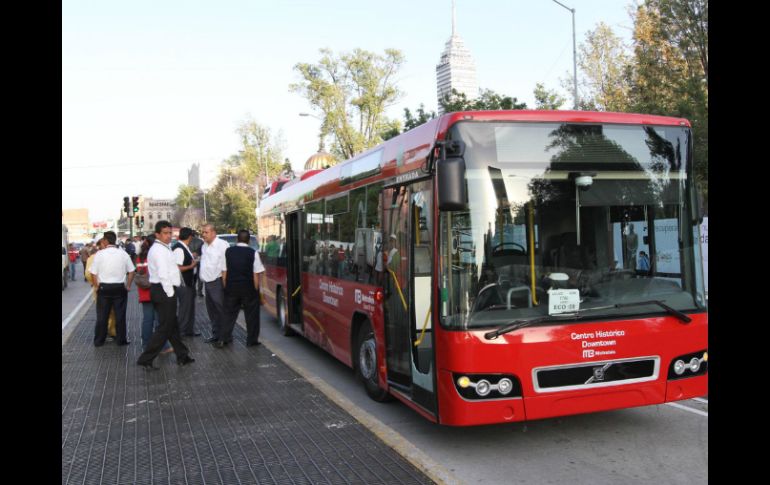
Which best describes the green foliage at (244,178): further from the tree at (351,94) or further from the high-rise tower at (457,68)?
the high-rise tower at (457,68)

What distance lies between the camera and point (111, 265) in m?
10.5

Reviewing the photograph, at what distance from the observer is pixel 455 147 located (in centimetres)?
479

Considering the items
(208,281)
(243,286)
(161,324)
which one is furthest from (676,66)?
(161,324)

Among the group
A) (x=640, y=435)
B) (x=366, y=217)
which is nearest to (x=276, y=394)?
(x=366, y=217)

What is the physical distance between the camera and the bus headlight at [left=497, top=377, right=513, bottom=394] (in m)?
4.86

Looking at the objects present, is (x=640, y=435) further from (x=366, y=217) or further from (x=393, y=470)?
(x=366, y=217)

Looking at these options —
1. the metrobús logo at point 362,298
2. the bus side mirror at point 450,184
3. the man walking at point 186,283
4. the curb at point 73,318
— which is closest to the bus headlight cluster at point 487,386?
the bus side mirror at point 450,184

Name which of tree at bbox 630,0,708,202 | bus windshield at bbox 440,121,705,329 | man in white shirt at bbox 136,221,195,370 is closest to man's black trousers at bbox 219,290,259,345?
man in white shirt at bbox 136,221,195,370

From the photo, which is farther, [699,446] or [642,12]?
[642,12]

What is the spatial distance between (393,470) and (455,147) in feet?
7.88

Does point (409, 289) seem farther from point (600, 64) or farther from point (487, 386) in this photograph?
point (600, 64)

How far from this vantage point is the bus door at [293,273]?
10734 mm

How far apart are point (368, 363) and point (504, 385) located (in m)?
2.43
